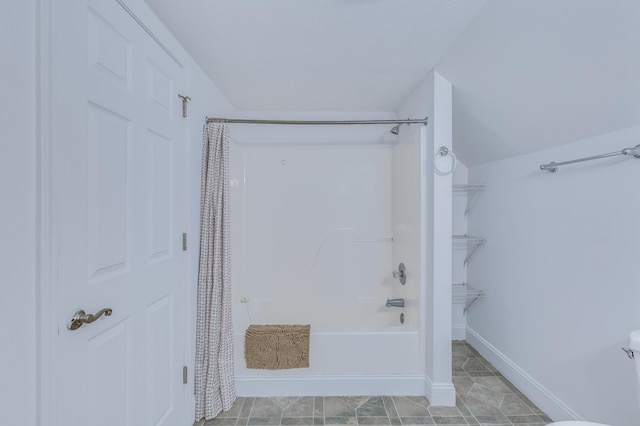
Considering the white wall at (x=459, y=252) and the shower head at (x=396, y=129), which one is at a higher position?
the shower head at (x=396, y=129)

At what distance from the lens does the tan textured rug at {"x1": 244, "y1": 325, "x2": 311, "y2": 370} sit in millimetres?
1909

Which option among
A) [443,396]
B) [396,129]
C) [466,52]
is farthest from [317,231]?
[466,52]

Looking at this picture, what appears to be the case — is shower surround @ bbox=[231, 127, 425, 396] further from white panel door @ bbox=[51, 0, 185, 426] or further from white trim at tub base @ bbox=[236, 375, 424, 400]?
white panel door @ bbox=[51, 0, 185, 426]

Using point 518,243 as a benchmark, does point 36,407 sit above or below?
below

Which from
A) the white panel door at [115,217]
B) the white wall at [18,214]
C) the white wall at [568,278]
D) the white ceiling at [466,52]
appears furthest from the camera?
the white wall at [568,278]

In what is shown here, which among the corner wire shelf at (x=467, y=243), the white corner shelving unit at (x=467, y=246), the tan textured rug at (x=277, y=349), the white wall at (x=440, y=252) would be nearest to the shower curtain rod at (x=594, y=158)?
the white wall at (x=440, y=252)

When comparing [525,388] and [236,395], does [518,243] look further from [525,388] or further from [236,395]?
[236,395]

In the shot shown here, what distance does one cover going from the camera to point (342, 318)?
270 centimetres

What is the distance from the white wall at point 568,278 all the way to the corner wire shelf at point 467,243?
10 centimetres

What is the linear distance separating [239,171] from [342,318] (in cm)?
167

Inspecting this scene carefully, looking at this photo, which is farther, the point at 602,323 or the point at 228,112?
the point at 228,112

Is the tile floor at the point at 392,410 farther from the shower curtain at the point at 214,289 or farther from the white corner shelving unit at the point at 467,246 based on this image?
the white corner shelving unit at the point at 467,246

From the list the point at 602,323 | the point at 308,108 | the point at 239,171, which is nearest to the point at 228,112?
the point at 239,171

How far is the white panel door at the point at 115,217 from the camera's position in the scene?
0.88 meters
